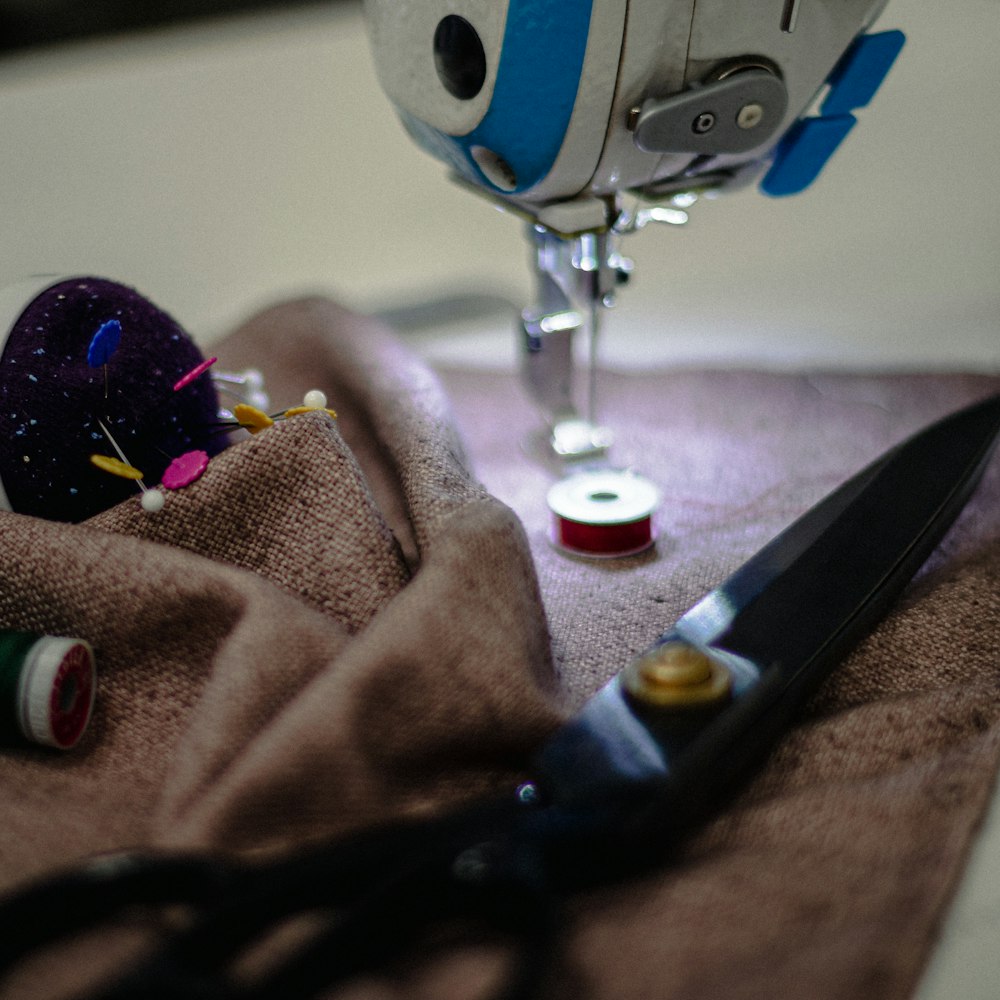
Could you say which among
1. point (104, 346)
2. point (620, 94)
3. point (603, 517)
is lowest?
point (603, 517)

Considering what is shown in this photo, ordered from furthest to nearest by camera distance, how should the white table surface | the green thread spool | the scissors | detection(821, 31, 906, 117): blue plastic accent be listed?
the white table surface, detection(821, 31, 906, 117): blue plastic accent, the green thread spool, the scissors

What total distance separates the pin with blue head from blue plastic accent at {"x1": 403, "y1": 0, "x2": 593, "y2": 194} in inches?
7.7

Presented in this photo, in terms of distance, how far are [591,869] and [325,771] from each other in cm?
10

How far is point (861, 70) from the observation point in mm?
540

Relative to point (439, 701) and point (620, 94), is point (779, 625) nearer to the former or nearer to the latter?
point (439, 701)

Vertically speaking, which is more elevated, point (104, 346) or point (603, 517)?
point (104, 346)

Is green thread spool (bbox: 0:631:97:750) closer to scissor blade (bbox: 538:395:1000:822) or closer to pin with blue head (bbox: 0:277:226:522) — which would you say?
pin with blue head (bbox: 0:277:226:522)

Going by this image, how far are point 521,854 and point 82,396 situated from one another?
0.30 metres

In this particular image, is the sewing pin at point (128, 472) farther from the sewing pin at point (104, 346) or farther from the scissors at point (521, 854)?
the scissors at point (521, 854)

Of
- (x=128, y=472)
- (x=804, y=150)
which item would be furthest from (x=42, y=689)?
(x=804, y=150)

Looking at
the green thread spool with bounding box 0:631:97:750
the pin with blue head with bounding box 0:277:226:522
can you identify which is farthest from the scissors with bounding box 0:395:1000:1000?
the pin with blue head with bounding box 0:277:226:522

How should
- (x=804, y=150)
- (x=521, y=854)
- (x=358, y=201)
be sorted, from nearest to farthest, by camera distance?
(x=521, y=854) → (x=804, y=150) → (x=358, y=201)

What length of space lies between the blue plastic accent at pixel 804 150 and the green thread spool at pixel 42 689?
450 mm

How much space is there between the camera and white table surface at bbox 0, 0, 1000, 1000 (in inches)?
38.6
